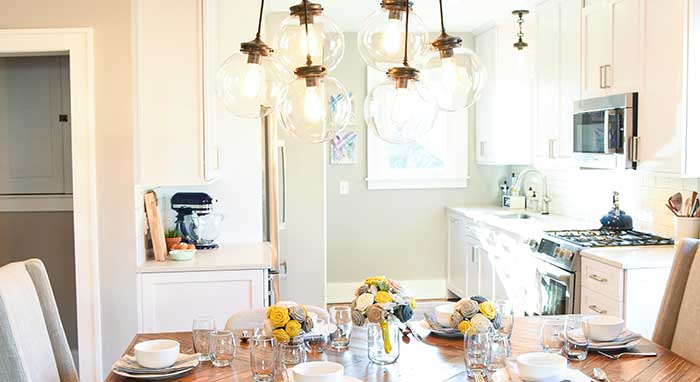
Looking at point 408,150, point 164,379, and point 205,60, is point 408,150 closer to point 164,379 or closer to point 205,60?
point 205,60

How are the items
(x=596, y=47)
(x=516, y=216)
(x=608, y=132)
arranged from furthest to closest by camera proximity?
(x=516, y=216), (x=596, y=47), (x=608, y=132)

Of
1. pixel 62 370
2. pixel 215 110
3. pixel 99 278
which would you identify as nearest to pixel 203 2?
pixel 215 110

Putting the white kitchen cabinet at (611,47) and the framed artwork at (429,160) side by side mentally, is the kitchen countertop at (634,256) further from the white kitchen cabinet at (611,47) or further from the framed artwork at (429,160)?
the framed artwork at (429,160)

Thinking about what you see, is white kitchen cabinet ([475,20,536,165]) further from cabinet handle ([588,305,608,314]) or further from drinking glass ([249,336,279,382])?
drinking glass ([249,336,279,382])

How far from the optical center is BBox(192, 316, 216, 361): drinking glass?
7.74 ft

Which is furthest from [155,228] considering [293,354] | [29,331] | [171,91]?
[293,354]

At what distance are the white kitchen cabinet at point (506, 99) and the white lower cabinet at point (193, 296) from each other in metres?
2.49

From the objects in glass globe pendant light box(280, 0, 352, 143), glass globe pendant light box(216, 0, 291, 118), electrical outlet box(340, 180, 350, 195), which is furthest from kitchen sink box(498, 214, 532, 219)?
glass globe pendant light box(280, 0, 352, 143)

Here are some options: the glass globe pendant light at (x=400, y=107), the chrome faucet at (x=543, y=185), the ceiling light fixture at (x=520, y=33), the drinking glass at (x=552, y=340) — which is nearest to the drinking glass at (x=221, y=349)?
the glass globe pendant light at (x=400, y=107)

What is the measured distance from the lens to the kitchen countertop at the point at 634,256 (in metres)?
3.44

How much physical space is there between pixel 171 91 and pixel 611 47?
8.11 feet

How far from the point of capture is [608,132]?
4.01 meters

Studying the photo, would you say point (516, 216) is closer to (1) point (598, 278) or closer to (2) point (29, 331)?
(1) point (598, 278)

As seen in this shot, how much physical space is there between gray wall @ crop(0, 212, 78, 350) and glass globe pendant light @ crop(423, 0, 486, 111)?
3224 millimetres
